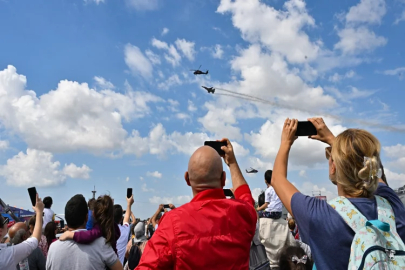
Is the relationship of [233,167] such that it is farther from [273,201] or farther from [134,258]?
[134,258]

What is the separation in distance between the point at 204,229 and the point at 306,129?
1.18 metres

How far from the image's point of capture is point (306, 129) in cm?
301

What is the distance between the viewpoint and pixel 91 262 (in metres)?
4.38

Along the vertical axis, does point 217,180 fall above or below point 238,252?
above

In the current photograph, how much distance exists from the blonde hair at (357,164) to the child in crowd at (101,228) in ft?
10.5

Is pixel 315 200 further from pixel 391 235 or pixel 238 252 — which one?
pixel 238 252

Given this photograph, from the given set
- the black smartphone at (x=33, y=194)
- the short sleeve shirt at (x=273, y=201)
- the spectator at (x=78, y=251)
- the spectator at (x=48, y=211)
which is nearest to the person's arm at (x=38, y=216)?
the black smartphone at (x=33, y=194)

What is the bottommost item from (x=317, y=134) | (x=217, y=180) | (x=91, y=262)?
(x=91, y=262)

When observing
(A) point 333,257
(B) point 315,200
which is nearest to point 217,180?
(B) point 315,200

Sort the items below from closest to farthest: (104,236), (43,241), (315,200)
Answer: (315,200) → (104,236) → (43,241)

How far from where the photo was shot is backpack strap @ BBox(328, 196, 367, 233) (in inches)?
89.4

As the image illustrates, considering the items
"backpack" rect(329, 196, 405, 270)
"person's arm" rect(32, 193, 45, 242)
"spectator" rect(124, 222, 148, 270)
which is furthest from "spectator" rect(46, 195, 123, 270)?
"spectator" rect(124, 222, 148, 270)

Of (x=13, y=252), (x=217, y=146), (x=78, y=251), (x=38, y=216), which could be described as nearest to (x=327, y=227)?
(x=217, y=146)

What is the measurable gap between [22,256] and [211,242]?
294 cm
